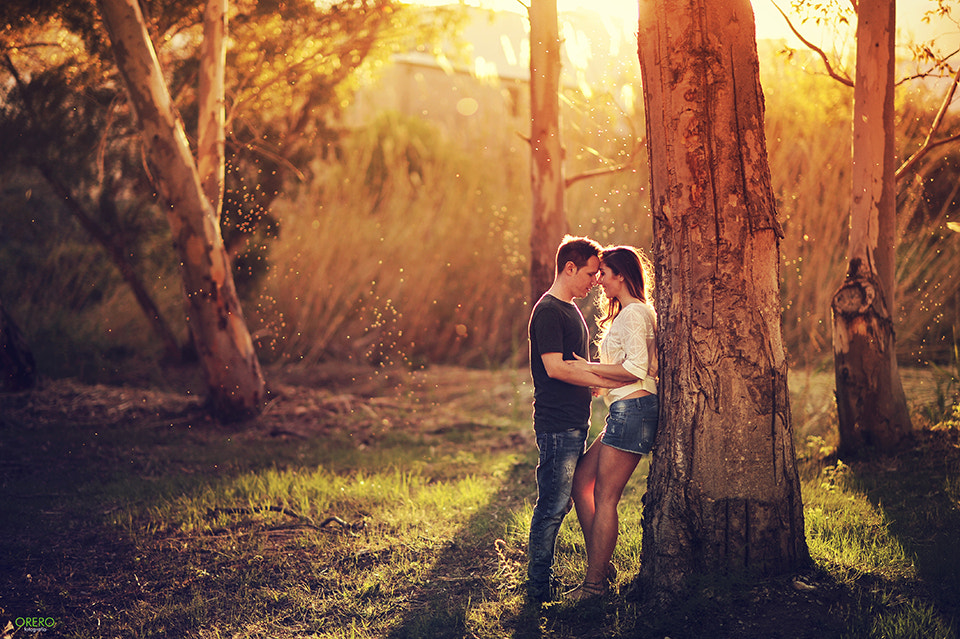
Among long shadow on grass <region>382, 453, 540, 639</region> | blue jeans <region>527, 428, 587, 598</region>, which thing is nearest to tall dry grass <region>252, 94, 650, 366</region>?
long shadow on grass <region>382, 453, 540, 639</region>

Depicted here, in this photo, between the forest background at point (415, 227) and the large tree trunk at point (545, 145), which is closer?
the large tree trunk at point (545, 145)

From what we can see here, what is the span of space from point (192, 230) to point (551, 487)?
232 inches

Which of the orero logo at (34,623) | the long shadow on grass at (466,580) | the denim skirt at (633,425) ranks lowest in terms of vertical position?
the orero logo at (34,623)

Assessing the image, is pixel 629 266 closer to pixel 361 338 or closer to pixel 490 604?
pixel 490 604

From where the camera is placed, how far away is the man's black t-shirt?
3.91 meters

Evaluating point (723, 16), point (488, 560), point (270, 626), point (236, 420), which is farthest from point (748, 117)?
point (236, 420)

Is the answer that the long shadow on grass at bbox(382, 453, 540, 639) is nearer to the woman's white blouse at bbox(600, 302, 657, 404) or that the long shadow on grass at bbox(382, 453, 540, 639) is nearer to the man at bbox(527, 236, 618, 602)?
the man at bbox(527, 236, 618, 602)

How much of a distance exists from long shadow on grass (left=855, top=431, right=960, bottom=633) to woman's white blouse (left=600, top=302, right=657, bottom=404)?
170 cm

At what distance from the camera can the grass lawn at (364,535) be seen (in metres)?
3.73

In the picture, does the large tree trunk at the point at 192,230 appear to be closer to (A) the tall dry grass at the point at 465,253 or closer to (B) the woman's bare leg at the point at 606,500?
(A) the tall dry grass at the point at 465,253

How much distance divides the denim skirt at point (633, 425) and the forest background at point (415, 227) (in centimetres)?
499

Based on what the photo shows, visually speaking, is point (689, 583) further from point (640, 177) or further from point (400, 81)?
point (400, 81)

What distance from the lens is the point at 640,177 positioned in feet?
40.2

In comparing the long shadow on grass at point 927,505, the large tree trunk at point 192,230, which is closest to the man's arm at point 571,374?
the long shadow on grass at point 927,505
